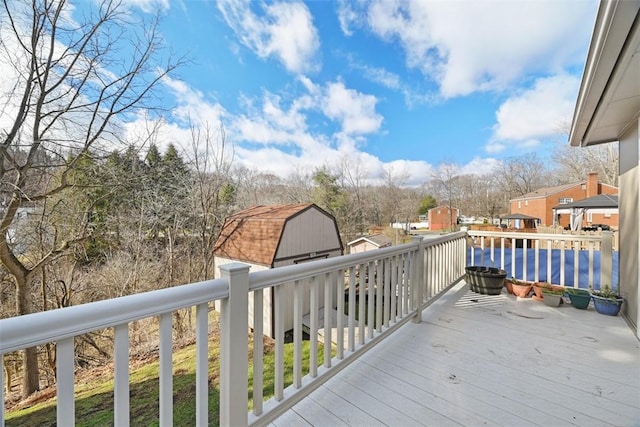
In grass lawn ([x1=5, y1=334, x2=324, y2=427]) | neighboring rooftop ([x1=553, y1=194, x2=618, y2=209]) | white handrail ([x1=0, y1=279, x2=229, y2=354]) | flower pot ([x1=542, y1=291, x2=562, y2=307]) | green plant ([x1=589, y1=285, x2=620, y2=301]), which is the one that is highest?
neighboring rooftop ([x1=553, y1=194, x2=618, y2=209])

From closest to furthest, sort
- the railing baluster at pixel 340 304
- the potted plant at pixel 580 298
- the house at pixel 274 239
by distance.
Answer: the railing baluster at pixel 340 304, the potted plant at pixel 580 298, the house at pixel 274 239

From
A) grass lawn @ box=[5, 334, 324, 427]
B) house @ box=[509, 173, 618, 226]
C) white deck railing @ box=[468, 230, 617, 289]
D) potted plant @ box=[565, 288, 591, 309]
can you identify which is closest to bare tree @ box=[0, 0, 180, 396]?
grass lawn @ box=[5, 334, 324, 427]

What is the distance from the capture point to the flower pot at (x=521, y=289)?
3.71 meters

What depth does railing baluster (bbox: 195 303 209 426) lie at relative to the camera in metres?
1.18

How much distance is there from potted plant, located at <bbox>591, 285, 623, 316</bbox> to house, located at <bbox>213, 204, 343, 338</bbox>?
498cm

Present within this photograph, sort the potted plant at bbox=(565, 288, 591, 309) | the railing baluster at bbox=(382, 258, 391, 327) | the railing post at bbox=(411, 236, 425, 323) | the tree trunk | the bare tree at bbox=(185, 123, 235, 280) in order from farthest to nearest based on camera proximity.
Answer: the bare tree at bbox=(185, 123, 235, 280)
the tree trunk
the potted plant at bbox=(565, 288, 591, 309)
the railing post at bbox=(411, 236, 425, 323)
the railing baluster at bbox=(382, 258, 391, 327)

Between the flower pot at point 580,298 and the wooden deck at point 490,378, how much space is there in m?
0.28

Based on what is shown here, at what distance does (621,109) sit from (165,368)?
13.0ft

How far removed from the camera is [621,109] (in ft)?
8.36

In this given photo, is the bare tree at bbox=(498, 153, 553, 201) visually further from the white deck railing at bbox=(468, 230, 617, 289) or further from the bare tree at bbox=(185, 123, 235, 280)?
the bare tree at bbox=(185, 123, 235, 280)

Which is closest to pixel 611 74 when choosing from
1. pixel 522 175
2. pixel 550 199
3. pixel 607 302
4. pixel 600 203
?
pixel 607 302

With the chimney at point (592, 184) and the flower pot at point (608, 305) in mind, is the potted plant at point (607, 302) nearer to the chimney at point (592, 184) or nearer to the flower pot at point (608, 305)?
the flower pot at point (608, 305)

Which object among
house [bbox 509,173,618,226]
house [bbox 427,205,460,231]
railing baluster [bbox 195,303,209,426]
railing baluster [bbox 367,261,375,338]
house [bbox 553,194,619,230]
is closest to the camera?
railing baluster [bbox 195,303,209,426]

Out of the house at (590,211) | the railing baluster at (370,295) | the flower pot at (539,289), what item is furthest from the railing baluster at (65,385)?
the house at (590,211)
